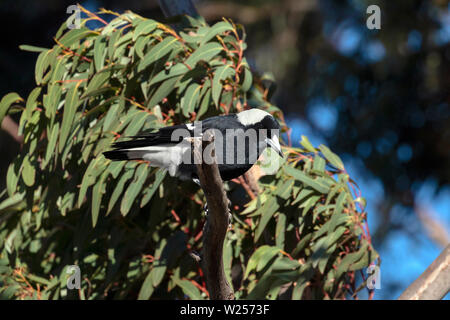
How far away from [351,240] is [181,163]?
78 cm

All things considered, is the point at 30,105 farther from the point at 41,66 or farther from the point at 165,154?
the point at 165,154

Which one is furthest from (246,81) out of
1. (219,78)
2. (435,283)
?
(435,283)

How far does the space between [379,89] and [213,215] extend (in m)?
4.24

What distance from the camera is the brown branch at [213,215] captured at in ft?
5.18

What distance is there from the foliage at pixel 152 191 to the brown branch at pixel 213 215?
518 mm

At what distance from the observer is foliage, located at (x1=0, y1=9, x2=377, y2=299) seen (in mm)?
2416

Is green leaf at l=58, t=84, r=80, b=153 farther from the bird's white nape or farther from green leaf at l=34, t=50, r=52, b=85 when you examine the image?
the bird's white nape

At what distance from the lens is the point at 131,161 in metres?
2.42

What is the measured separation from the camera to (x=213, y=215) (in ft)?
5.59

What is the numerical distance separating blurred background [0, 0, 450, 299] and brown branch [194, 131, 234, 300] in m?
3.77

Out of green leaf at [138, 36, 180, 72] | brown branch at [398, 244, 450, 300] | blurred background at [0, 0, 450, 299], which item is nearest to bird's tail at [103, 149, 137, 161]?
green leaf at [138, 36, 180, 72]

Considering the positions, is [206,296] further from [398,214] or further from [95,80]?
[398,214]

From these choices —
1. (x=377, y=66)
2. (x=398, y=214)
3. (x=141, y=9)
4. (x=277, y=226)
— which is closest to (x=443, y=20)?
(x=377, y=66)
